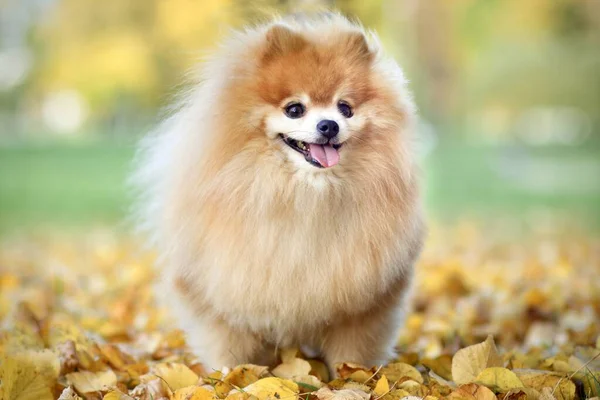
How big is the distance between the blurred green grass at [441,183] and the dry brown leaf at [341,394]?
22.1 feet

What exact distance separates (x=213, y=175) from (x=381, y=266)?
0.73 m

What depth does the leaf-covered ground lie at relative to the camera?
7.76 ft

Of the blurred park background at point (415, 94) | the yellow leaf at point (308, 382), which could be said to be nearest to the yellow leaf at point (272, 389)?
the yellow leaf at point (308, 382)

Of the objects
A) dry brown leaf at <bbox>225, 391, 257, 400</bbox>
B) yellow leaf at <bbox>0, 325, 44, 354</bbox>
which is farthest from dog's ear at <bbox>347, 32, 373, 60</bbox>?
yellow leaf at <bbox>0, 325, 44, 354</bbox>

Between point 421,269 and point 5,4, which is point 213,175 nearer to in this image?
point 421,269

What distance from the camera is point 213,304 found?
2.64 m

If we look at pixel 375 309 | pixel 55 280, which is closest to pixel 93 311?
pixel 55 280

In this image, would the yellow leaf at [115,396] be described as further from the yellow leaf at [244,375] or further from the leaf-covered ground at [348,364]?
the yellow leaf at [244,375]

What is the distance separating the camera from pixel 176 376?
2.58 meters

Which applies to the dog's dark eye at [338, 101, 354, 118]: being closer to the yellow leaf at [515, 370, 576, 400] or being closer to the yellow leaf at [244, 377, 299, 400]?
the yellow leaf at [244, 377, 299, 400]

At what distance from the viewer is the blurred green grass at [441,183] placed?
9547mm

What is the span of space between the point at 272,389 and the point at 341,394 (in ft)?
0.81

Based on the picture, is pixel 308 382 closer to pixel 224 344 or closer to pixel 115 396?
pixel 224 344

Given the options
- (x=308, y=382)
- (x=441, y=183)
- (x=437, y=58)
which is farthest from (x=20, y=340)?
(x=437, y=58)
